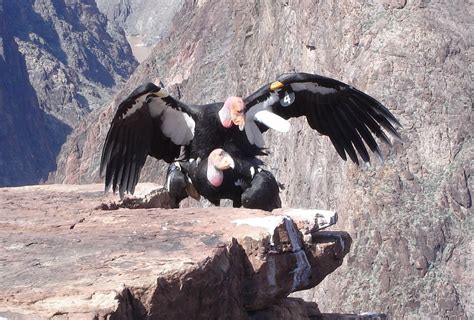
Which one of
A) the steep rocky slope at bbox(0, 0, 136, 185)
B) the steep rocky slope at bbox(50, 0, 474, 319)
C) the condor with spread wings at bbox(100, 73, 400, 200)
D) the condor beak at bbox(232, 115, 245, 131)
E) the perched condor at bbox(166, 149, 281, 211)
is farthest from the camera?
the steep rocky slope at bbox(0, 0, 136, 185)

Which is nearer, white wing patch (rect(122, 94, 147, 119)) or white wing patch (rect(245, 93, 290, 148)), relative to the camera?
white wing patch (rect(122, 94, 147, 119))

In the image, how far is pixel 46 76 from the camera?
126m

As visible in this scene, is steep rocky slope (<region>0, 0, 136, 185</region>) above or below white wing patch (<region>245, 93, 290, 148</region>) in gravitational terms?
above

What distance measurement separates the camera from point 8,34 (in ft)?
395

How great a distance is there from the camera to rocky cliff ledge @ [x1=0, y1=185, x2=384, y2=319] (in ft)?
17.6

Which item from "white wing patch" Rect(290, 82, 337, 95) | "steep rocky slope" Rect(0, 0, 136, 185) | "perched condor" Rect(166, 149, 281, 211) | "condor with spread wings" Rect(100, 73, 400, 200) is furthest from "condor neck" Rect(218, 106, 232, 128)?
"steep rocky slope" Rect(0, 0, 136, 185)

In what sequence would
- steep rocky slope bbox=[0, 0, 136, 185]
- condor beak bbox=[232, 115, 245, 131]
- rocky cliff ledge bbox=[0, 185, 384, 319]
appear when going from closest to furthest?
rocky cliff ledge bbox=[0, 185, 384, 319] → condor beak bbox=[232, 115, 245, 131] → steep rocky slope bbox=[0, 0, 136, 185]

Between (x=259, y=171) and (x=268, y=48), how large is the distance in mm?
43516

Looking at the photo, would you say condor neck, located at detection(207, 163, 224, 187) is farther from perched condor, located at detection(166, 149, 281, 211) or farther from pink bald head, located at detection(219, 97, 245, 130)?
pink bald head, located at detection(219, 97, 245, 130)

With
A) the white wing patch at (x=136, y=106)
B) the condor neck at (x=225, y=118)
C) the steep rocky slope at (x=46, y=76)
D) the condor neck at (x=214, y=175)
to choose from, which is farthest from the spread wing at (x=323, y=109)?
the steep rocky slope at (x=46, y=76)

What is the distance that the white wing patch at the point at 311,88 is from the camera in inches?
341

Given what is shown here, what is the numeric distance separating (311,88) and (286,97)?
316 mm

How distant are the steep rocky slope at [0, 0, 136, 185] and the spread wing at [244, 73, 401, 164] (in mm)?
104333

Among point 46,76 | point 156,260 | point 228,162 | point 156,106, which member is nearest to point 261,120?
point 228,162
